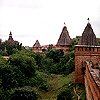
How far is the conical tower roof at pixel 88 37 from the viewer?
1068 inches

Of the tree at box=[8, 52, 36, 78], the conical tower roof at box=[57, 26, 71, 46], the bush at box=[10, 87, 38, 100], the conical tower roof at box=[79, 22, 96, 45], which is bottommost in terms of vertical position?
the bush at box=[10, 87, 38, 100]

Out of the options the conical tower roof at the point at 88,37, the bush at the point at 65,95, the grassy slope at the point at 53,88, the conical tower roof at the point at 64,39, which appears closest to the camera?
the bush at the point at 65,95

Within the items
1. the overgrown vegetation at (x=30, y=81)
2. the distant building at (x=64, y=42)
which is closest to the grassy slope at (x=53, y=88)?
the overgrown vegetation at (x=30, y=81)

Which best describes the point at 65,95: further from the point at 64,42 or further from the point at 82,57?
the point at 64,42

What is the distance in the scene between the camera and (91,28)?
92.1ft

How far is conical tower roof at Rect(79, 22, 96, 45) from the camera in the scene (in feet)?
89.0

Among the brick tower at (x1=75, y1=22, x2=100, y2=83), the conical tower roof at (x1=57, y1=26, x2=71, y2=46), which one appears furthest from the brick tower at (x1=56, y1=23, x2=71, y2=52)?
the brick tower at (x1=75, y1=22, x2=100, y2=83)

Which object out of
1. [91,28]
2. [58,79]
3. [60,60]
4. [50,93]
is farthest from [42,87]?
[60,60]

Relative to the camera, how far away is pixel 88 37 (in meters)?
27.5

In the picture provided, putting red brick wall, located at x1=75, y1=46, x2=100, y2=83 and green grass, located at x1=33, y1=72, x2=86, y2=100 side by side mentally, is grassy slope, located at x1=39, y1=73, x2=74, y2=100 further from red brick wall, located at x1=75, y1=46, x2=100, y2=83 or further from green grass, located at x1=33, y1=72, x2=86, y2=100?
red brick wall, located at x1=75, y1=46, x2=100, y2=83

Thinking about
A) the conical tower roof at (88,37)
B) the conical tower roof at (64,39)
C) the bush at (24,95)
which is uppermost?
the conical tower roof at (64,39)

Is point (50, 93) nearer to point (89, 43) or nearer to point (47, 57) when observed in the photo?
point (89, 43)

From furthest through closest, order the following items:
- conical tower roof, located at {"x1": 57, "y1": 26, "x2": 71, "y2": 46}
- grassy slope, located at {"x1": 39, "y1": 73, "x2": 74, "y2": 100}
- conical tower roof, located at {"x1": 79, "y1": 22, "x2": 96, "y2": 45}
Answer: conical tower roof, located at {"x1": 57, "y1": 26, "x2": 71, "y2": 46}
conical tower roof, located at {"x1": 79, "y1": 22, "x2": 96, "y2": 45}
grassy slope, located at {"x1": 39, "y1": 73, "x2": 74, "y2": 100}

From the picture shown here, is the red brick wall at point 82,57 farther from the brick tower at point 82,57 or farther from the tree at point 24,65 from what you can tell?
the tree at point 24,65
